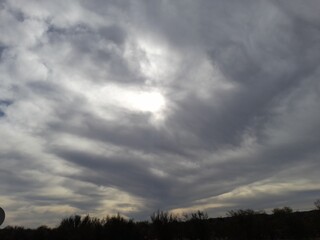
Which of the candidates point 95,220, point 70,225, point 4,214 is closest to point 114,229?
point 95,220

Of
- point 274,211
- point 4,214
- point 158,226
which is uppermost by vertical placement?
point 274,211

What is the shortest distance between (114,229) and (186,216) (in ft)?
33.3

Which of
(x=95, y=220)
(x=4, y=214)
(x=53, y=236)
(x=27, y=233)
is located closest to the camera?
(x=4, y=214)

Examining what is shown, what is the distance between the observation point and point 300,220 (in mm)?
52594

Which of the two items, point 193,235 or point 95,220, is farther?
point 95,220

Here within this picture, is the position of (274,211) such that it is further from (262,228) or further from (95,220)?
(95,220)

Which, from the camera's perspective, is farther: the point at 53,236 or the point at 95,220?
the point at 53,236

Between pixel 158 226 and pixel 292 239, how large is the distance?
17754mm

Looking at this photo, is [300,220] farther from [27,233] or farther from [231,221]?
[27,233]

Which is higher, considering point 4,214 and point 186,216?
point 186,216

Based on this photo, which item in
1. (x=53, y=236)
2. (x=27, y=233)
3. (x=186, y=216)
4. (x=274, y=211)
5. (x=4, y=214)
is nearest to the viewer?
(x=4, y=214)

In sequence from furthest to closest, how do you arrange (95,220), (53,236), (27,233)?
(27,233) < (53,236) < (95,220)

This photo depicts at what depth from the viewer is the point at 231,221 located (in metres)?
53.6

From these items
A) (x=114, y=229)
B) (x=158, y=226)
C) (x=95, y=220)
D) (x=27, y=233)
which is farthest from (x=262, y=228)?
(x=27, y=233)
